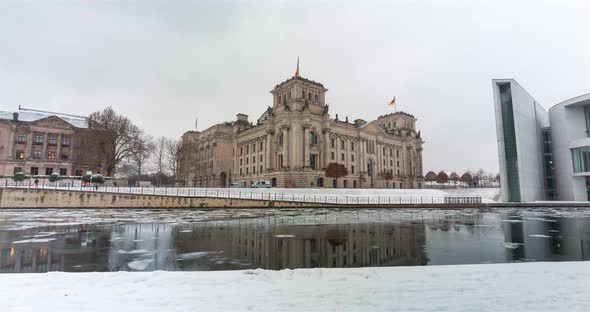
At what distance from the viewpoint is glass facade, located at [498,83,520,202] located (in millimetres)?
49188

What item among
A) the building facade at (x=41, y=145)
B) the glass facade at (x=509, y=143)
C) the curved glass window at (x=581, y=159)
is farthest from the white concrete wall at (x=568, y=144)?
the building facade at (x=41, y=145)

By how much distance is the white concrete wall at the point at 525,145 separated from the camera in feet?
163

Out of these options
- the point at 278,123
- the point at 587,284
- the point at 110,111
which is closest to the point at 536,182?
the point at 278,123

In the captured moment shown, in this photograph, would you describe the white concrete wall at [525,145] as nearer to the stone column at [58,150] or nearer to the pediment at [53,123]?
the pediment at [53,123]

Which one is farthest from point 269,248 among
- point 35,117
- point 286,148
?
point 35,117

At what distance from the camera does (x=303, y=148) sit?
6669 cm

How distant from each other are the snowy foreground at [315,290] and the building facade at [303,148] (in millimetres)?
54455

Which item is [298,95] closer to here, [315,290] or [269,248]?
[269,248]

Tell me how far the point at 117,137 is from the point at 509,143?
77509 mm

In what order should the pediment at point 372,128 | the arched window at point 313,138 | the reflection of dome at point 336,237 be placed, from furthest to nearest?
the pediment at point 372,128
the arched window at point 313,138
the reflection of dome at point 336,237

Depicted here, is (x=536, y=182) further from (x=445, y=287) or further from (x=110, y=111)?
(x=110, y=111)

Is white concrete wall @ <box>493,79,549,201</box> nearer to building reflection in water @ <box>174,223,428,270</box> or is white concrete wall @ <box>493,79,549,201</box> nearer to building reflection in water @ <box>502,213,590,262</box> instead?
building reflection in water @ <box>502,213,590,262</box>

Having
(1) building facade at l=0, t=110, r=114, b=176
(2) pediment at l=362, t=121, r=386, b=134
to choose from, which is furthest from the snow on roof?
(2) pediment at l=362, t=121, r=386, b=134

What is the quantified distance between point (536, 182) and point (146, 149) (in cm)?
7941
